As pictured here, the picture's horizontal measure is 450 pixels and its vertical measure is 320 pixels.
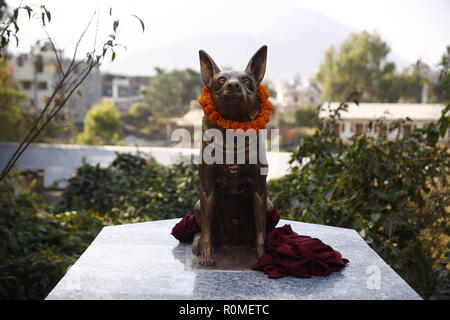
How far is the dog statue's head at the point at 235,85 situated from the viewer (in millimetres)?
2441

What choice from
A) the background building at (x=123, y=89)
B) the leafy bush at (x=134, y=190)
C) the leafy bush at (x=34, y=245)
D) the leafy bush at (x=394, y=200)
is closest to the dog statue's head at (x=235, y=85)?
the leafy bush at (x=394, y=200)

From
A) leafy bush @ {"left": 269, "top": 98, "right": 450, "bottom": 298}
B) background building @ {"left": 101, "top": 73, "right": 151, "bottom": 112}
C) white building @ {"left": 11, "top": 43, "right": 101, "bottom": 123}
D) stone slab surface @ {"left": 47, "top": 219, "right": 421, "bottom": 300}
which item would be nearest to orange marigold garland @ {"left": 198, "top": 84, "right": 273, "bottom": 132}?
stone slab surface @ {"left": 47, "top": 219, "right": 421, "bottom": 300}

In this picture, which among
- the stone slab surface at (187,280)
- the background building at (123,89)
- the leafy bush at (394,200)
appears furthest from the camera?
the background building at (123,89)

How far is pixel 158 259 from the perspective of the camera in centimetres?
269

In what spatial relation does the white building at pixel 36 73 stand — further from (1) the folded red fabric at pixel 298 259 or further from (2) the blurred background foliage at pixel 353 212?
(1) the folded red fabric at pixel 298 259

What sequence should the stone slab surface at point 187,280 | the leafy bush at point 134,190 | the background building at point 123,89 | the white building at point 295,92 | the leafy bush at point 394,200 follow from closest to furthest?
the stone slab surface at point 187,280 < the leafy bush at point 394,200 < the leafy bush at point 134,190 < the background building at point 123,89 < the white building at point 295,92

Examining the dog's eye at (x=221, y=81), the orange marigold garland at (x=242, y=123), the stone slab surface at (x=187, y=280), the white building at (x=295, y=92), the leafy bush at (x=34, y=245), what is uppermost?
the white building at (x=295, y=92)

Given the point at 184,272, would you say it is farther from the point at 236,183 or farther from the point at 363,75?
the point at 363,75

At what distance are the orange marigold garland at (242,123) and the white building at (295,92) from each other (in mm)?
11445

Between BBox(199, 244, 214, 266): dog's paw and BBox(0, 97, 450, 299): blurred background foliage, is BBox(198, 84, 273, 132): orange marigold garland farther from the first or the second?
BBox(0, 97, 450, 299): blurred background foliage

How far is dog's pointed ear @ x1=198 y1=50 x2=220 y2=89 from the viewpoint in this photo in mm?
2621

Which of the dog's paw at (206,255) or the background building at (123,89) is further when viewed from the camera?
the background building at (123,89)

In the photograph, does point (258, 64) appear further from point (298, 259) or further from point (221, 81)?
point (298, 259)

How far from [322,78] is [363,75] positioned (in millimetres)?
1550
